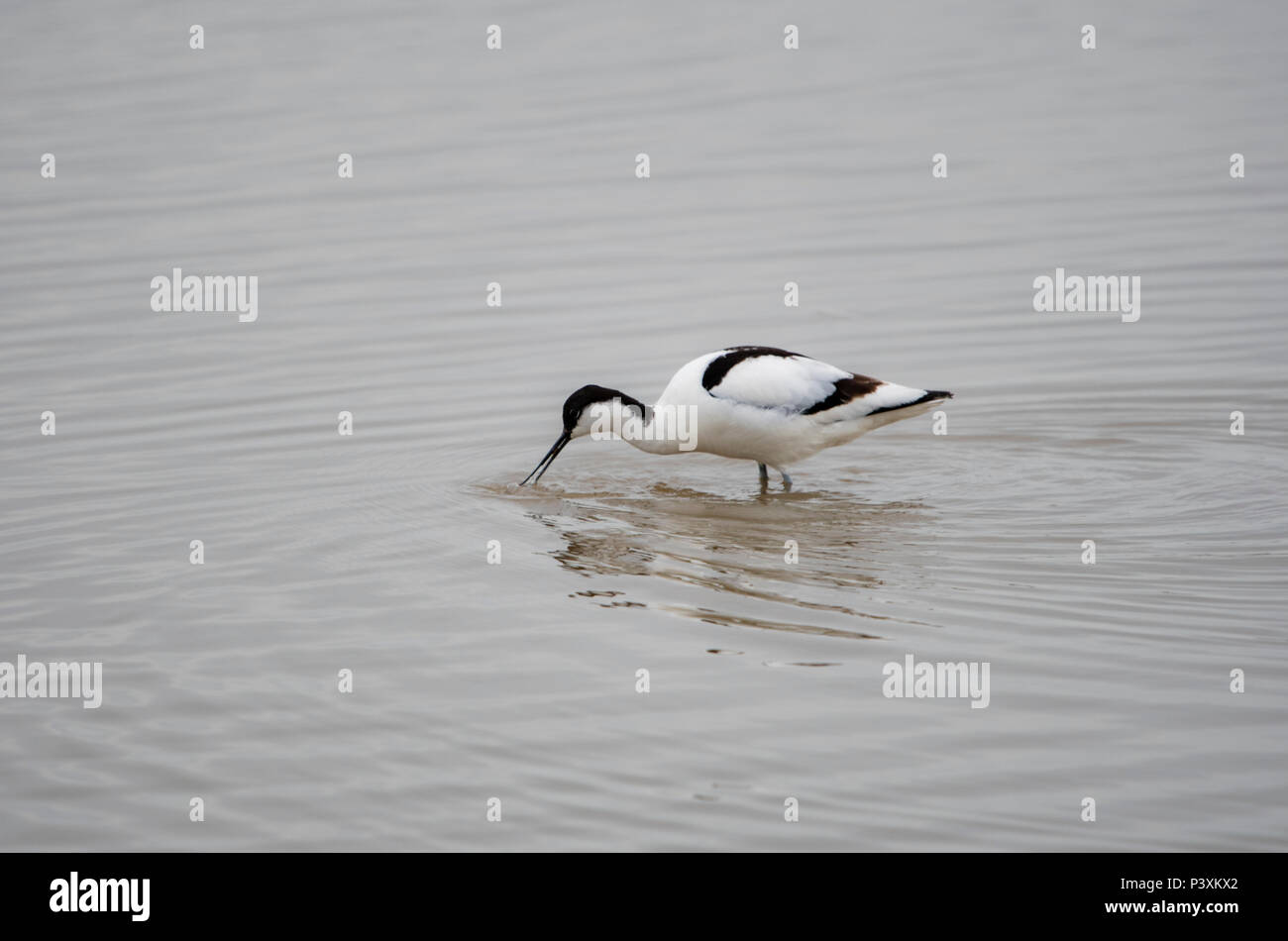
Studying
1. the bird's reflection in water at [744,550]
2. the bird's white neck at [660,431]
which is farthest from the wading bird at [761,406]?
the bird's reflection in water at [744,550]

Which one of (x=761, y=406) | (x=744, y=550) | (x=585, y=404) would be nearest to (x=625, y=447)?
(x=585, y=404)

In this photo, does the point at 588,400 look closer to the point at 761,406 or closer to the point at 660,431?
the point at 660,431

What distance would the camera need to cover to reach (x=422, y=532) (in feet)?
30.9

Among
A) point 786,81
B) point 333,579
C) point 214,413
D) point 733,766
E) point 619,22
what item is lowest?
point 733,766

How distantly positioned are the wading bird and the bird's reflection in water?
36 cm

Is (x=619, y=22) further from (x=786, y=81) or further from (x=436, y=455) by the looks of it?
(x=436, y=455)

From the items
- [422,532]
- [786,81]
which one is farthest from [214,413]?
[786,81]

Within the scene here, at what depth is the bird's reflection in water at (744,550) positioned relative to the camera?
803cm

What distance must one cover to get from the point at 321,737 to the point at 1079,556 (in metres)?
3.77

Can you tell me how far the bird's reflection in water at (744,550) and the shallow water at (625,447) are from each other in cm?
4

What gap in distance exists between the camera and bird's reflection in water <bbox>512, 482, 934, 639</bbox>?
8.03 metres

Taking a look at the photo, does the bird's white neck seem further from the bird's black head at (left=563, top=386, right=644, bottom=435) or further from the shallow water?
the shallow water

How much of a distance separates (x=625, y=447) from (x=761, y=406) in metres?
1.69

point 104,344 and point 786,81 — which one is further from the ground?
point 786,81
